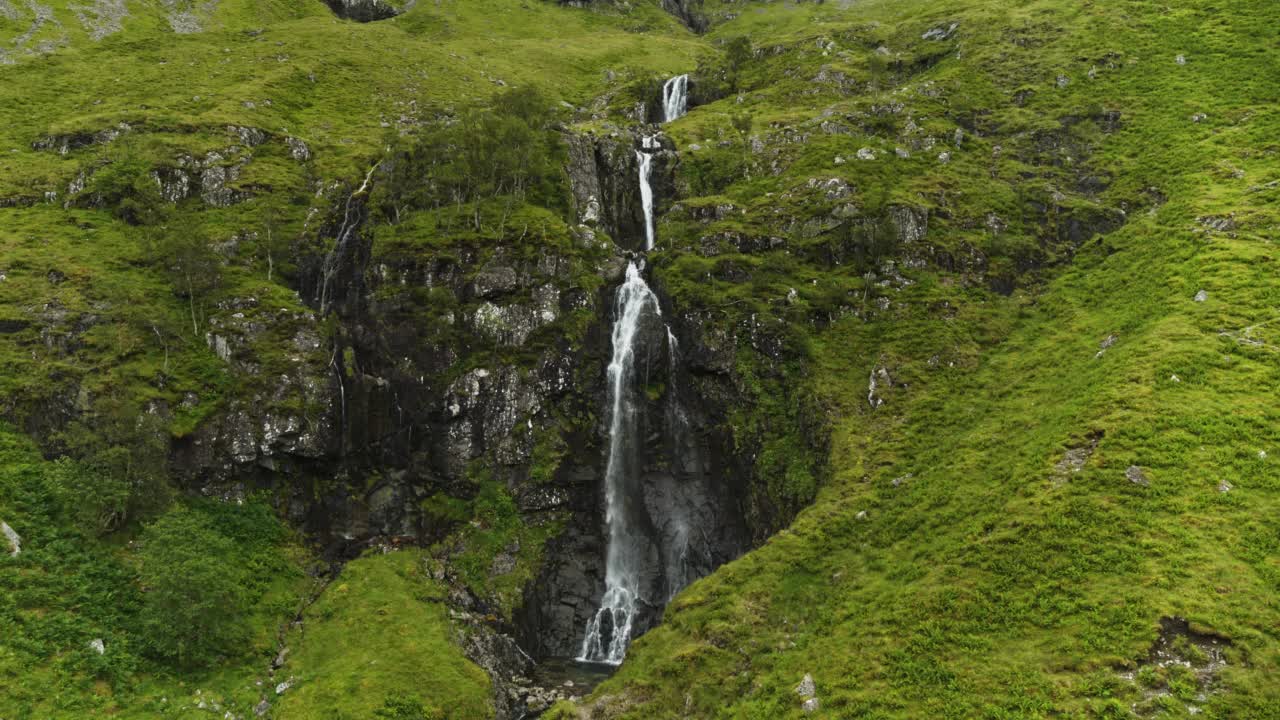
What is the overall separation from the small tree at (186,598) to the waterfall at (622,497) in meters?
21.8

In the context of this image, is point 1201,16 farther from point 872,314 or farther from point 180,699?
point 180,699

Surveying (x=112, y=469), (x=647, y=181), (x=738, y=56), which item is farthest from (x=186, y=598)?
(x=738, y=56)

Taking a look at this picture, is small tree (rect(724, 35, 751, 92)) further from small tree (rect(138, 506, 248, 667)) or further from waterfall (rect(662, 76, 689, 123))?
small tree (rect(138, 506, 248, 667))

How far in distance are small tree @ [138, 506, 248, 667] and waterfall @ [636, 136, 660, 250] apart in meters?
46.2

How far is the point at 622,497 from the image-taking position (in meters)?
50.1

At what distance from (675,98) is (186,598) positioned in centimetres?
9326

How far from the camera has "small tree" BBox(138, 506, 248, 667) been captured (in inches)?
1351

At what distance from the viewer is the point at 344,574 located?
143 ft

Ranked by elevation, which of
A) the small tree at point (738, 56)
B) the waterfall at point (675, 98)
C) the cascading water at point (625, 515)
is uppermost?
the small tree at point (738, 56)

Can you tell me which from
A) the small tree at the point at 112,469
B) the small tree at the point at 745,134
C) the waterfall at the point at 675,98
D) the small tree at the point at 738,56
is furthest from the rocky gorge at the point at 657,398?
the small tree at the point at 738,56

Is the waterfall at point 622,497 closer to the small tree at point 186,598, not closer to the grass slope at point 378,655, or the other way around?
the grass slope at point 378,655

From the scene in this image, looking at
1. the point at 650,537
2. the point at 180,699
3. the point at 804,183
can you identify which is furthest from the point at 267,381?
the point at 804,183

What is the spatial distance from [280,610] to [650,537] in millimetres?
24928

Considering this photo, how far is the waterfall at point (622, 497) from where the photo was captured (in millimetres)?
45500
